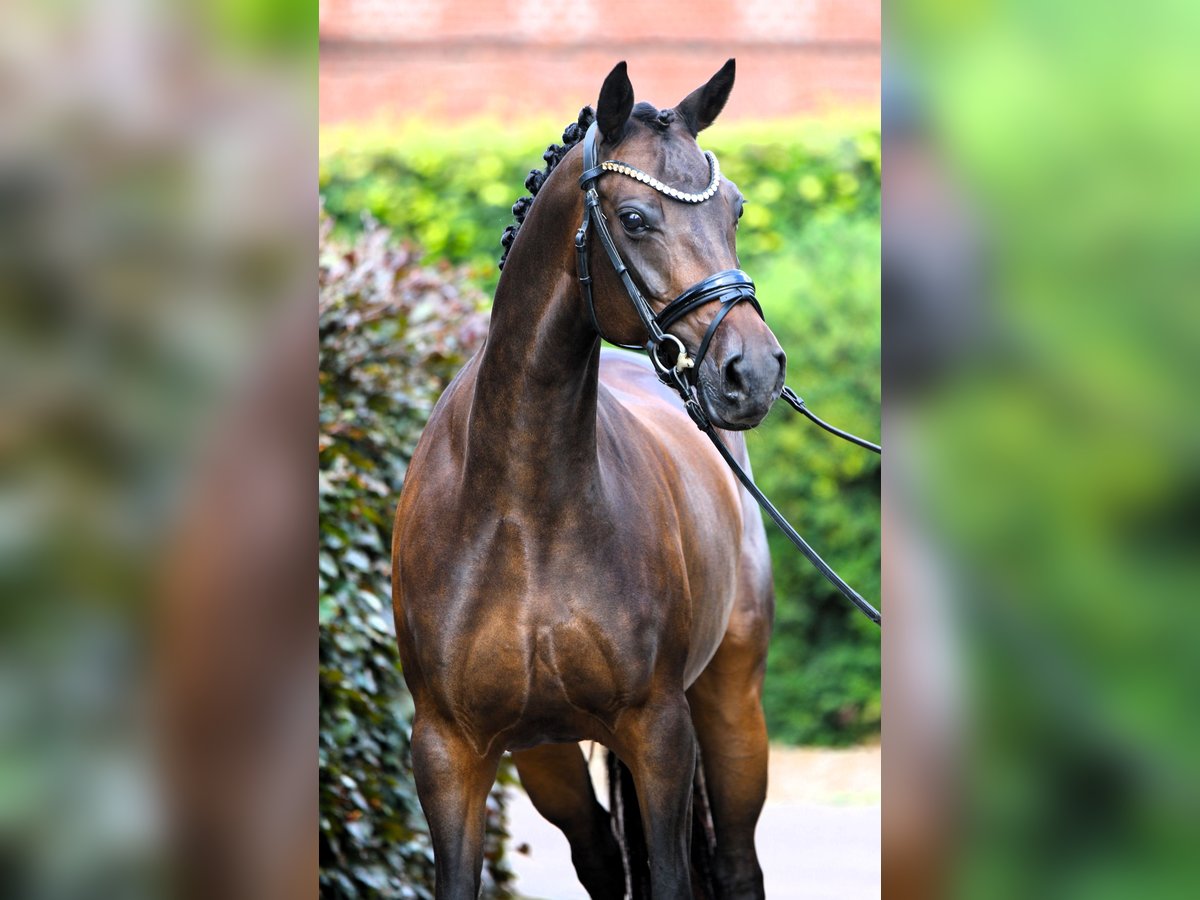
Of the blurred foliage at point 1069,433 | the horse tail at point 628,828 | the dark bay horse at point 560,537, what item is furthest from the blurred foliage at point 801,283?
the blurred foliage at point 1069,433

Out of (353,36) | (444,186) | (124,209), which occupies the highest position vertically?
(353,36)

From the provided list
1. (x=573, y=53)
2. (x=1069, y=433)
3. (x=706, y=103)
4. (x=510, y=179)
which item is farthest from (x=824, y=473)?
(x=1069, y=433)

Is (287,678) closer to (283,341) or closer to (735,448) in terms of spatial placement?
(283,341)

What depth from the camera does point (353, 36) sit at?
10648 mm

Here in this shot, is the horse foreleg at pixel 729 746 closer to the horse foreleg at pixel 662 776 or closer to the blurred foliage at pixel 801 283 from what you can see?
the horse foreleg at pixel 662 776

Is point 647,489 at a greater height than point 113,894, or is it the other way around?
point 647,489

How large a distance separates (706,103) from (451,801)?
1609 mm

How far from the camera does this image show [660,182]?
9.06 feet

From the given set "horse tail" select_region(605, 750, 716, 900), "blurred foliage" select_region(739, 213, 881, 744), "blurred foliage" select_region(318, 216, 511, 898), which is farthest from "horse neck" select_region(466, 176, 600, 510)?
"blurred foliage" select_region(739, 213, 881, 744)

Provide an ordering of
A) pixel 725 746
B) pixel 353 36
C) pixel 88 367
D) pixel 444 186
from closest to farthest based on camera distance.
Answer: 1. pixel 88 367
2. pixel 725 746
3. pixel 444 186
4. pixel 353 36

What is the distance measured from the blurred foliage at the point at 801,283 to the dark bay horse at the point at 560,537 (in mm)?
4210

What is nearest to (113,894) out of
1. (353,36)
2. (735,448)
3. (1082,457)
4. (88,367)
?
(88,367)

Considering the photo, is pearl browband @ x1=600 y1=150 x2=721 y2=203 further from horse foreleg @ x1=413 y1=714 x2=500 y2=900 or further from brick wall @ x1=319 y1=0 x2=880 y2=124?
brick wall @ x1=319 y1=0 x2=880 y2=124

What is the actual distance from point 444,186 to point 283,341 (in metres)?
7.33
